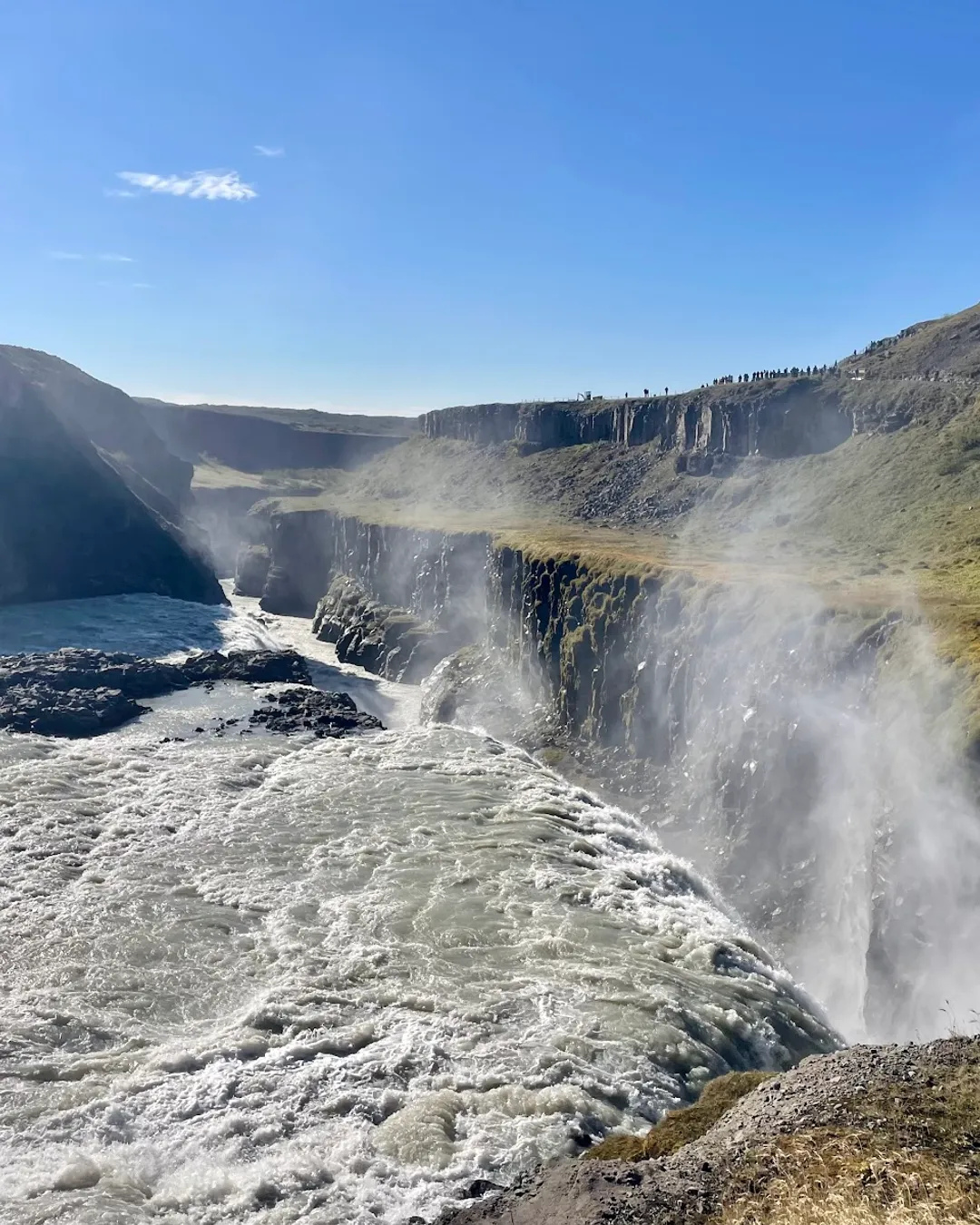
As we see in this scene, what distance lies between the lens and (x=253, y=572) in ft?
393

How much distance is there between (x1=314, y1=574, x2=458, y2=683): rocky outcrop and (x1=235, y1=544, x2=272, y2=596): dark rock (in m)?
25.3

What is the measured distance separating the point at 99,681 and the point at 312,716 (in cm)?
1581

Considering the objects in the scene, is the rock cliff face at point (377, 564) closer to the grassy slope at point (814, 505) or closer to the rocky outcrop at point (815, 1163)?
the grassy slope at point (814, 505)

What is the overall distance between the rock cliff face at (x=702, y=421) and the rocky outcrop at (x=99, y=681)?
2313 inches

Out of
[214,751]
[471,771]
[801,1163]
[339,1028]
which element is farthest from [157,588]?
[801,1163]

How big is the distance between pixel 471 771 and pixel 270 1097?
2201cm

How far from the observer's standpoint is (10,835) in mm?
31016

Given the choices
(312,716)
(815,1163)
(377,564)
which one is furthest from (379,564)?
(815,1163)

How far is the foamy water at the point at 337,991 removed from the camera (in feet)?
52.7

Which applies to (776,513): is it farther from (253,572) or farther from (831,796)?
(253,572)

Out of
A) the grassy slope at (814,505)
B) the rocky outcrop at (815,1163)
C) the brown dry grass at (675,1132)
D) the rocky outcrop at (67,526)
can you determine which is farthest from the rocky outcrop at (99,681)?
the rocky outcrop at (815,1163)

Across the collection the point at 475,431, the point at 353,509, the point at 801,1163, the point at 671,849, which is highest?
the point at 475,431

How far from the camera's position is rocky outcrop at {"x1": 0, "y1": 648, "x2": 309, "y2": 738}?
47312 millimetres

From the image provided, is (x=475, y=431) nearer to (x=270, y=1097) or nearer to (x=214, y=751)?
(x=214, y=751)
